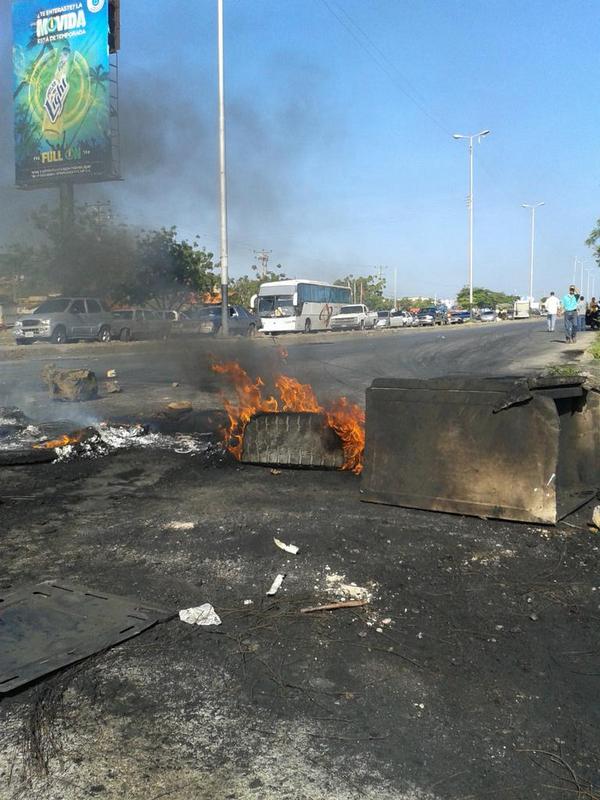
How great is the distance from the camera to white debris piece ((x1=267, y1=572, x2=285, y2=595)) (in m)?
3.50

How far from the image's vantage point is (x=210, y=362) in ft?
37.1

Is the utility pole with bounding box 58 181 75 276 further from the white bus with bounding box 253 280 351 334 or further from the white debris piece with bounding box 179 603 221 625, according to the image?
the white debris piece with bounding box 179 603 221 625

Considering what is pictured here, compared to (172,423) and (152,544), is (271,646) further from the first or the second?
(172,423)

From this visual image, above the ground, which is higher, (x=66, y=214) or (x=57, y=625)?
(x=66, y=214)

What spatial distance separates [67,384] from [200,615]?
7390 millimetres

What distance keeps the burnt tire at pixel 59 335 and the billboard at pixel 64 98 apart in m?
4.63

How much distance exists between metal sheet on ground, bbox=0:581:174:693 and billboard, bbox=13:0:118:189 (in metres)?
17.5

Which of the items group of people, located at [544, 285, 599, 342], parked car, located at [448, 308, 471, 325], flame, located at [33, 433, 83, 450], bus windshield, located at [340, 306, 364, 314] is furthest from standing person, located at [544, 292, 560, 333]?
parked car, located at [448, 308, 471, 325]

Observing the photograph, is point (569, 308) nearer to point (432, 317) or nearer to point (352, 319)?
point (352, 319)

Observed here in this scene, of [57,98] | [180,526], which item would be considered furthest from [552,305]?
[180,526]

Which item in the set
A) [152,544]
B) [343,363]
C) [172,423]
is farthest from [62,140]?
[152,544]

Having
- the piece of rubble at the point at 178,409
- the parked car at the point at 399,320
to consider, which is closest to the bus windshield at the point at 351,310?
the parked car at the point at 399,320

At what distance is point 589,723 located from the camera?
241 cm

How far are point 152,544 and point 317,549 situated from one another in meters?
1.03
